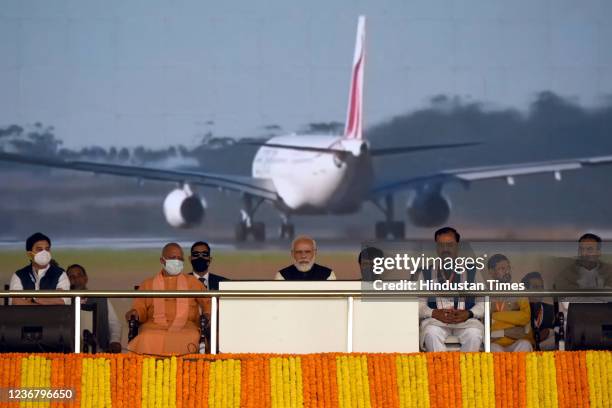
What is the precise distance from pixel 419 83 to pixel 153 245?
282cm

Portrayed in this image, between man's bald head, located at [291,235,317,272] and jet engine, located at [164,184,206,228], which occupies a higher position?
jet engine, located at [164,184,206,228]

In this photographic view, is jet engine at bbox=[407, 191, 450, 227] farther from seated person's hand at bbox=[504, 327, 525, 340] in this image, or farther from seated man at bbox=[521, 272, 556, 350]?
seated person's hand at bbox=[504, 327, 525, 340]

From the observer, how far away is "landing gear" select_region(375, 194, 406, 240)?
45.1ft

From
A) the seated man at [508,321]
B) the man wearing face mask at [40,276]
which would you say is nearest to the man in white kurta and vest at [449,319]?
the seated man at [508,321]

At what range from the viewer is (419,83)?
45.7 ft

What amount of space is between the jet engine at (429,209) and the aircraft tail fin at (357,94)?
79 cm

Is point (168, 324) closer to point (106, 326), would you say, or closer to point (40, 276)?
point (106, 326)

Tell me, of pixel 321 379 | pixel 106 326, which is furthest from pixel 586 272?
pixel 106 326

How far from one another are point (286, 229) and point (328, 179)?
0.71m

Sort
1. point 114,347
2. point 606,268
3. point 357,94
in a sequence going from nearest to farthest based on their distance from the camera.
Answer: point 606,268
point 114,347
point 357,94

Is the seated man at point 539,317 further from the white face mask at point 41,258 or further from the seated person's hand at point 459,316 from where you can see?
the white face mask at point 41,258

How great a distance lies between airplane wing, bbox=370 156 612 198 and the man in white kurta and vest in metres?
4.91

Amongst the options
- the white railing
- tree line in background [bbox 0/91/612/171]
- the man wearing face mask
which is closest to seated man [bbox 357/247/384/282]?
the white railing

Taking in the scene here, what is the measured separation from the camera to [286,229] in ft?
45.4
